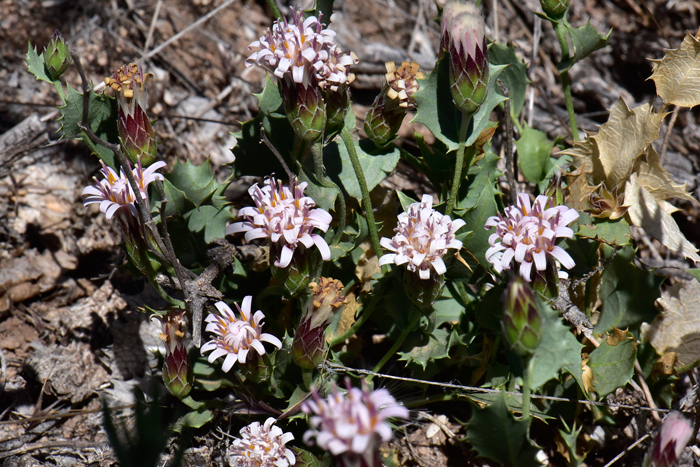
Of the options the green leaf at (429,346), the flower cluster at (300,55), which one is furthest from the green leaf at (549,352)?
the flower cluster at (300,55)

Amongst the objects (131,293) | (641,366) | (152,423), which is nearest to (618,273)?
(641,366)

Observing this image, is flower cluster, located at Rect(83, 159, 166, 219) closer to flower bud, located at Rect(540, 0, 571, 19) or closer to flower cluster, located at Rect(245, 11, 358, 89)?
flower cluster, located at Rect(245, 11, 358, 89)

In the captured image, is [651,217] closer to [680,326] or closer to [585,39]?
[680,326]

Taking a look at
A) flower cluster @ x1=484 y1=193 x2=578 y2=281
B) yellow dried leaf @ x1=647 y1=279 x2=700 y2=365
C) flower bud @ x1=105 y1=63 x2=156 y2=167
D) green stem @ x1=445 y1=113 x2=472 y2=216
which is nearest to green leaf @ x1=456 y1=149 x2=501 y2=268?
green stem @ x1=445 y1=113 x2=472 y2=216

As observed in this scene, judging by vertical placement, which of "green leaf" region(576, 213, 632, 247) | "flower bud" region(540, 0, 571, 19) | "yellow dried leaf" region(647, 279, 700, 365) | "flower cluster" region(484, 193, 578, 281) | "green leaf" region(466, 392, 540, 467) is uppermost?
"flower bud" region(540, 0, 571, 19)

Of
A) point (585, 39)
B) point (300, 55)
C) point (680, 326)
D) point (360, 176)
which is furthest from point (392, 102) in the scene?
point (680, 326)

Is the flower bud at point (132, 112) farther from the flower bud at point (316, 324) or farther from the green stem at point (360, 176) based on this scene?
the flower bud at point (316, 324)

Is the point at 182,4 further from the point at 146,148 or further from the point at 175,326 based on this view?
the point at 175,326
